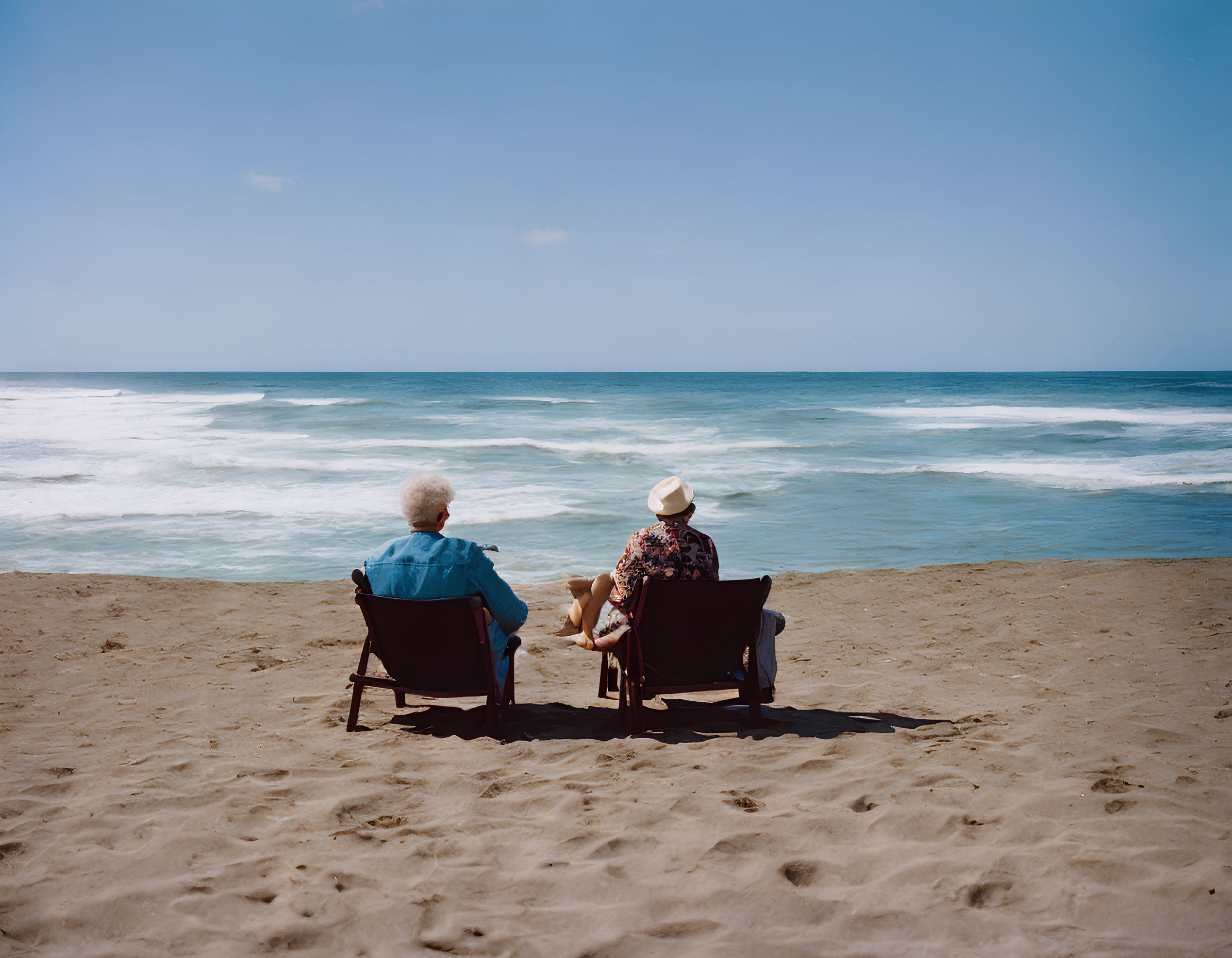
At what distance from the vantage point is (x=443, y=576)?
12.4 feet

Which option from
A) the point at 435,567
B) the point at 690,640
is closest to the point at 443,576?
the point at 435,567

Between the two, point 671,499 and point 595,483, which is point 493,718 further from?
point 595,483

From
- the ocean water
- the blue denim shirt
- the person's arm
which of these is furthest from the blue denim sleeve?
the ocean water

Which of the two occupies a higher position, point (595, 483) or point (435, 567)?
point (435, 567)

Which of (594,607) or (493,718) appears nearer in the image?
(493,718)

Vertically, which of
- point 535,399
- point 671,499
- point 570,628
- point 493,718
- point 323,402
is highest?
point 535,399

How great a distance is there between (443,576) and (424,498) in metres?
0.38

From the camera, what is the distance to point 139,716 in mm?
4145

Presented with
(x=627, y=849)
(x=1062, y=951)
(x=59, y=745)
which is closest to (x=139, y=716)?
(x=59, y=745)

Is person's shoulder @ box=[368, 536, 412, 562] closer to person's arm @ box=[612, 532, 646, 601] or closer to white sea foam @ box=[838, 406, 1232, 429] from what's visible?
person's arm @ box=[612, 532, 646, 601]

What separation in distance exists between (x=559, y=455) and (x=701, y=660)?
17.7m

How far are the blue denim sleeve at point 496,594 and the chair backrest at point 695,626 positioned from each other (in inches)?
22.3

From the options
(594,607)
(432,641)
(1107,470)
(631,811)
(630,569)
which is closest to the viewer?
(631,811)

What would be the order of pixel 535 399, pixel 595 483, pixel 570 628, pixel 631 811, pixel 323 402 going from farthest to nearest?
1. pixel 535 399
2. pixel 323 402
3. pixel 595 483
4. pixel 570 628
5. pixel 631 811
